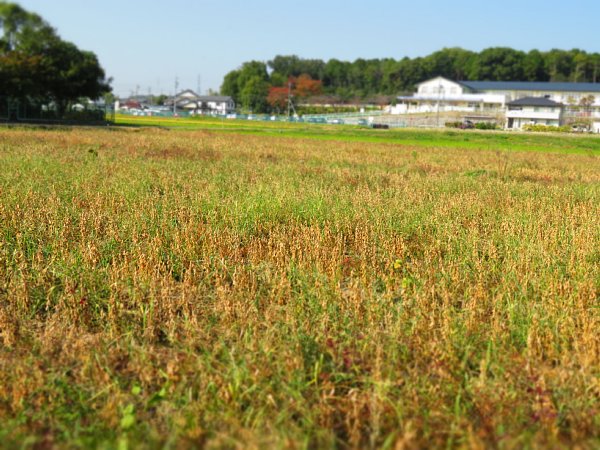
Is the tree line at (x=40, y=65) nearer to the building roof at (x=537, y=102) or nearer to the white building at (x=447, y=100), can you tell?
the white building at (x=447, y=100)

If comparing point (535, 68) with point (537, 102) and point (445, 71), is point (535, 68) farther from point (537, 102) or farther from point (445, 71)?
point (537, 102)

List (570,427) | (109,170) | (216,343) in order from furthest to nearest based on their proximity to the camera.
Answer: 1. (109,170)
2. (216,343)
3. (570,427)

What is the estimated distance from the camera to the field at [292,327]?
10.5ft

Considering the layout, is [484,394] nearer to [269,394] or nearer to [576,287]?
[269,394]

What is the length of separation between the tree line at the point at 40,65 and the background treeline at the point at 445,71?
7520cm

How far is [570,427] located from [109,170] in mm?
11213

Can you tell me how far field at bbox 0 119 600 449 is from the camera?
3.20 metres

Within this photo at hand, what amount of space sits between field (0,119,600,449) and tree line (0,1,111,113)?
40819 mm

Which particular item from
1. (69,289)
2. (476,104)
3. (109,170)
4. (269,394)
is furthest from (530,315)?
(476,104)

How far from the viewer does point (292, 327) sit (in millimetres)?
4133

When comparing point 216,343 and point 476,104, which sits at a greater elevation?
point 476,104

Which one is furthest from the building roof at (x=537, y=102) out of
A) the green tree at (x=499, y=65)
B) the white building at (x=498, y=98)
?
the green tree at (x=499, y=65)

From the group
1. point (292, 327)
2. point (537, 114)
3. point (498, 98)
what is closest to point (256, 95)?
point (498, 98)

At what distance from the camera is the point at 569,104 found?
100 meters
